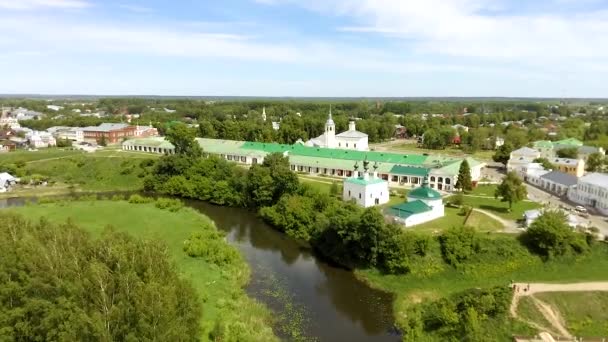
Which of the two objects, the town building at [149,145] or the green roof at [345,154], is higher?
the green roof at [345,154]

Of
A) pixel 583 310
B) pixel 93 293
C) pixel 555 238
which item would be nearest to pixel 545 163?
pixel 555 238

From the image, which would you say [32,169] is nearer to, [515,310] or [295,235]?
[295,235]

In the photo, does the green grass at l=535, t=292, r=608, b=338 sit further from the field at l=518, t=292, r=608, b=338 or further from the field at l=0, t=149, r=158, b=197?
the field at l=0, t=149, r=158, b=197

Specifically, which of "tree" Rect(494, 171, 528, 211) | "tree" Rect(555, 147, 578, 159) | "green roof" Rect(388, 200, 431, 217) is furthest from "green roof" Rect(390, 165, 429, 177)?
"tree" Rect(555, 147, 578, 159)

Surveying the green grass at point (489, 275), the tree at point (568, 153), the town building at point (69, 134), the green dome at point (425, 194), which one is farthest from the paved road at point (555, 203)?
the town building at point (69, 134)

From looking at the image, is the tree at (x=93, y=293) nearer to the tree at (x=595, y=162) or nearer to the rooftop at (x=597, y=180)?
the rooftop at (x=597, y=180)

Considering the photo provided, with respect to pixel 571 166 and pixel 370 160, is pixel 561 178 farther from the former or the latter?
pixel 370 160
